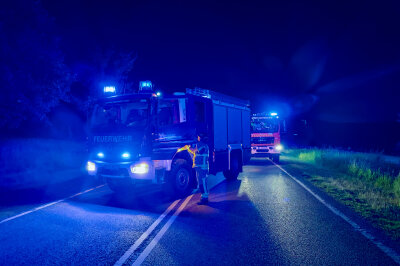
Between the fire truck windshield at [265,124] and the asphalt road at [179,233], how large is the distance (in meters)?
12.1

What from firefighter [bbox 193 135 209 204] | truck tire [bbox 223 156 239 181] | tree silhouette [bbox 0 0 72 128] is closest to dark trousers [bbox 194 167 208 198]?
firefighter [bbox 193 135 209 204]

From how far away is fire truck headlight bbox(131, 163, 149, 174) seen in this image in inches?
319

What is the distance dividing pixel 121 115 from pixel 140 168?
1680 millimetres

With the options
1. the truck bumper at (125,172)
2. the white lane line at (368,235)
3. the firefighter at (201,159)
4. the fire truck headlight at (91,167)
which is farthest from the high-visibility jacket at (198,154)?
the white lane line at (368,235)

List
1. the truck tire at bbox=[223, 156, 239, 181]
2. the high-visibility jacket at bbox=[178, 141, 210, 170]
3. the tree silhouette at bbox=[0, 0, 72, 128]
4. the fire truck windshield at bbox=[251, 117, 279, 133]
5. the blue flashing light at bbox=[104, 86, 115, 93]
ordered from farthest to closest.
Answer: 1. the fire truck windshield at bbox=[251, 117, 279, 133]
2. the tree silhouette at bbox=[0, 0, 72, 128]
3. the truck tire at bbox=[223, 156, 239, 181]
4. the blue flashing light at bbox=[104, 86, 115, 93]
5. the high-visibility jacket at bbox=[178, 141, 210, 170]

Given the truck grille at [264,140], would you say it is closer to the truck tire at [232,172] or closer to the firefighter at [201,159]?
the truck tire at [232,172]

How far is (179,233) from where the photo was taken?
548 centimetres

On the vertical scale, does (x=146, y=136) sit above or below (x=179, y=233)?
above

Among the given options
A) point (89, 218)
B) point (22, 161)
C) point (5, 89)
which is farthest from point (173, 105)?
point (22, 161)

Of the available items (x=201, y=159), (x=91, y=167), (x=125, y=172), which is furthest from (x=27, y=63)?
(x=201, y=159)

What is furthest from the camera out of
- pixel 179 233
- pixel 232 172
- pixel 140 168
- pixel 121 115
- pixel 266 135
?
pixel 266 135

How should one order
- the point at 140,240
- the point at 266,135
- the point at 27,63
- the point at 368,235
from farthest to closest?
the point at 266,135 → the point at 27,63 → the point at 368,235 → the point at 140,240

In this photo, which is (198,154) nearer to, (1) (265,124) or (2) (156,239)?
(2) (156,239)

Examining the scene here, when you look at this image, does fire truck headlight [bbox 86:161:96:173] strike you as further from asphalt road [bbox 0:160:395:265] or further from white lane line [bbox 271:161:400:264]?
white lane line [bbox 271:161:400:264]
